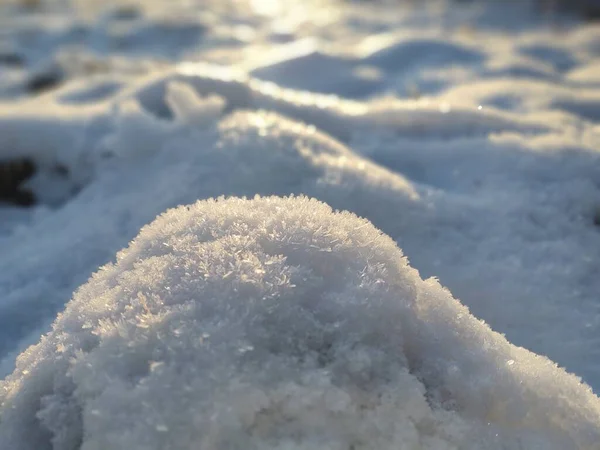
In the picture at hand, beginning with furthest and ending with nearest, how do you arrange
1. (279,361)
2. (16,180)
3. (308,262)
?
(16,180) < (308,262) < (279,361)

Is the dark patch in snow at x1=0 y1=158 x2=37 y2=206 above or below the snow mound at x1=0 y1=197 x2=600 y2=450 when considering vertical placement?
below

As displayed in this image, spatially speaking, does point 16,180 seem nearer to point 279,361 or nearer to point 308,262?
point 308,262

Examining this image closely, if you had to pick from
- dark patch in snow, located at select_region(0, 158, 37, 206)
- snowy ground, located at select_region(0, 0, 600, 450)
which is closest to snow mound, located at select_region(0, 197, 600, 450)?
snowy ground, located at select_region(0, 0, 600, 450)

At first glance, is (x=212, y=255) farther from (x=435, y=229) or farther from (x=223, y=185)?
(x=435, y=229)

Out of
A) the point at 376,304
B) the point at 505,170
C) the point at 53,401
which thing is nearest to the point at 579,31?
the point at 505,170

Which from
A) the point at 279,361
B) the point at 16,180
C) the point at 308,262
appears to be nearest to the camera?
the point at 279,361

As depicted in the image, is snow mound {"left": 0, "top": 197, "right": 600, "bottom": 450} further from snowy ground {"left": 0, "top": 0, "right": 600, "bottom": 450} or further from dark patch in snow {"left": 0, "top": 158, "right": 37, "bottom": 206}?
dark patch in snow {"left": 0, "top": 158, "right": 37, "bottom": 206}

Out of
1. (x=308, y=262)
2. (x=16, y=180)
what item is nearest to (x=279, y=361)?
(x=308, y=262)
